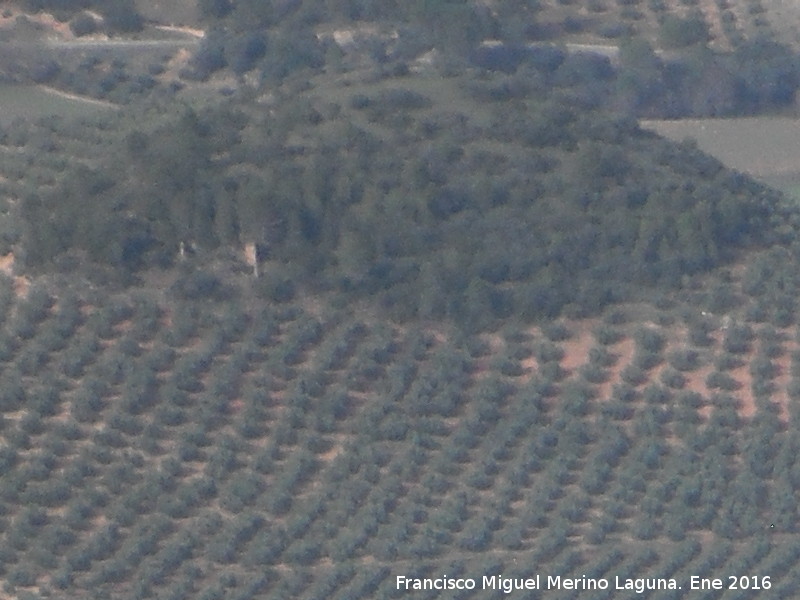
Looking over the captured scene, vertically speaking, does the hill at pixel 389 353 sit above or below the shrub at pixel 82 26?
below

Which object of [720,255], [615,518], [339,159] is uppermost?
[339,159]

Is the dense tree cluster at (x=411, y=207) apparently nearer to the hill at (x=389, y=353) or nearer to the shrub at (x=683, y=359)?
the hill at (x=389, y=353)

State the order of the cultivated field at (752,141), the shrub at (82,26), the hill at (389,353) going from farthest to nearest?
the shrub at (82,26) → the cultivated field at (752,141) → the hill at (389,353)

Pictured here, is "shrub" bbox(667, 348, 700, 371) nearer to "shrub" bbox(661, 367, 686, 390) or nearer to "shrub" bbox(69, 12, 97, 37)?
"shrub" bbox(661, 367, 686, 390)

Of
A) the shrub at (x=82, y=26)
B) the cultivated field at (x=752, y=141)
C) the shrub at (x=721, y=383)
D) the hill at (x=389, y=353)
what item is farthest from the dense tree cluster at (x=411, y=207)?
the shrub at (x=82, y=26)

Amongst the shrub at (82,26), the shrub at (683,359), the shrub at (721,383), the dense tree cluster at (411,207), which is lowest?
the shrub at (721,383)

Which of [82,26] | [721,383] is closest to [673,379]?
[721,383]

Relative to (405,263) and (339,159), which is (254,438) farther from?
(339,159)

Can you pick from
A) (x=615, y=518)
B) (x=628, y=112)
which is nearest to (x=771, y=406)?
(x=615, y=518)

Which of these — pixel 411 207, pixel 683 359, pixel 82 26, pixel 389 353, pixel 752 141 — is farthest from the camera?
pixel 82 26

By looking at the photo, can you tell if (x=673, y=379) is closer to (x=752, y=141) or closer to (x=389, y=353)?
(x=389, y=353)

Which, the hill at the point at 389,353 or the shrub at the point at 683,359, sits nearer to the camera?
the hill at the point at 389,353
